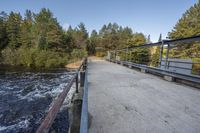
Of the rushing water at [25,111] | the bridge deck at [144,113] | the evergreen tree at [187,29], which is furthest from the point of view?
the evergreen tree at [187,29]

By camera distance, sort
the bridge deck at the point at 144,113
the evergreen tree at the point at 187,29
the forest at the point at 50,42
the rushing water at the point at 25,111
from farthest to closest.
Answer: the forest at the point at 50,42 → the evergreen tree at the point at 187,29 → the rushing water at the point at 25,111 → the bridge deck at the point at 144,113

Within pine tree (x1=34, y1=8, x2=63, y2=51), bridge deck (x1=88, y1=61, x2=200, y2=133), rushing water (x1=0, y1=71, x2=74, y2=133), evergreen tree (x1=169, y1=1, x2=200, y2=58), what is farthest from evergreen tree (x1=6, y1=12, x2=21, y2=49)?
bridge deck (x1=88, y1=61, x2=200, y2=133)

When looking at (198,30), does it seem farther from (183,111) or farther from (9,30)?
(9,30)

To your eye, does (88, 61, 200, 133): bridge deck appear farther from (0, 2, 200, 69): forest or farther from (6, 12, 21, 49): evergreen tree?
(6, 12, 21, 49): evergreen tree

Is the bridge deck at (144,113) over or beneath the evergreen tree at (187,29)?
beneath

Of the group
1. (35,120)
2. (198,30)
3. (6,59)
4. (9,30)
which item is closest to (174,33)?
(198,30)

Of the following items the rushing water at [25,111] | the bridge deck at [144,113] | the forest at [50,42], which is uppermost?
the forest at [50,42]

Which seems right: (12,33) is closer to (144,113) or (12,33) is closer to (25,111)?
(25,111)

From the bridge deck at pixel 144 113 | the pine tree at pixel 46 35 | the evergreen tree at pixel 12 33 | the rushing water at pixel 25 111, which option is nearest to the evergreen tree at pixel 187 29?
the rushing water at pixel 25 111

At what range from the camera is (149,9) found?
48.1ft

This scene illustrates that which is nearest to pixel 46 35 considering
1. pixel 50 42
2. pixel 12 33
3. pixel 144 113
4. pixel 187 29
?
pixel 50 42

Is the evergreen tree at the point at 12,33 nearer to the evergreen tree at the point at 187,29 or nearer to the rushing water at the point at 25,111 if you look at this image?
the rushing water at the point at 25,111

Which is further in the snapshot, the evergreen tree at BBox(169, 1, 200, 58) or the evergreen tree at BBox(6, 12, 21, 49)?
the evergreen tree at BBox(6, 12, 21, 49)

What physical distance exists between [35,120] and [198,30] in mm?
19779
